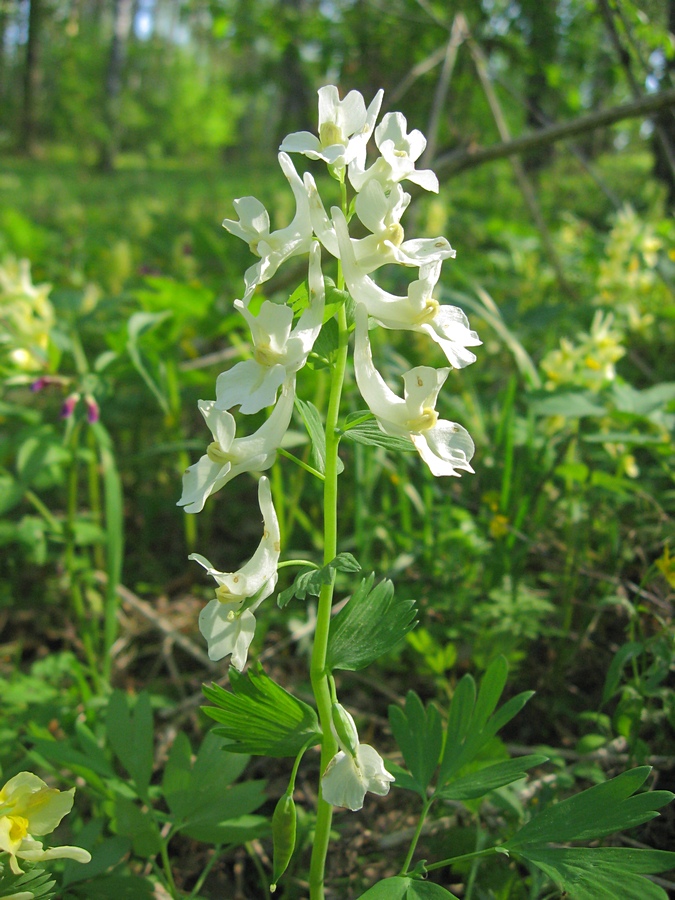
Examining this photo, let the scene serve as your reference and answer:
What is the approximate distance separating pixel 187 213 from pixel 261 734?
630cm

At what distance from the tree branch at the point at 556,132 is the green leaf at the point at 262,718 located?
2.10 metres

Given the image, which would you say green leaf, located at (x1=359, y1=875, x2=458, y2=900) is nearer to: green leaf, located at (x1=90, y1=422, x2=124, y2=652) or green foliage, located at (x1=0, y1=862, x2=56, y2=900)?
green foliage, located at (x1=0, y1=862, x2=56, y2=900)

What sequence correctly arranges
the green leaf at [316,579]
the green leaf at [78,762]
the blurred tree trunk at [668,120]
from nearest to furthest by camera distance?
the green leaf at [316,579], the green leaf at [78,762], the blurred tree trunk at [668,120]

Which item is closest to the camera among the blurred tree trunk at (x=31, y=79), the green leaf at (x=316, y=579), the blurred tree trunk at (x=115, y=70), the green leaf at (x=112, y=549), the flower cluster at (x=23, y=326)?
the green leaf at (x=316, y=579)

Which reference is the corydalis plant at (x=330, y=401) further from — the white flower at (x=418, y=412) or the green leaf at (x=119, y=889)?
the green leaf at (x=119, y=889)

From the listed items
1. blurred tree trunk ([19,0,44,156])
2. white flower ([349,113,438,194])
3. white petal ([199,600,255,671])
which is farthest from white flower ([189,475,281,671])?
blurred tree trunk ([19,0,44,156])

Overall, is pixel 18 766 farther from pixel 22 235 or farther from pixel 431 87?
pixel 431 87

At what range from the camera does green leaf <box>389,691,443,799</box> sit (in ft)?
3.38

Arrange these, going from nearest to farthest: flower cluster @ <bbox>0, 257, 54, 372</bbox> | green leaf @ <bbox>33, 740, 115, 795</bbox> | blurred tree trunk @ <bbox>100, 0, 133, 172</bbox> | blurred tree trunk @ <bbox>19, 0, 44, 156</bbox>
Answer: green leaf @ <bbox>33, 740, 115, 795</bbox>, flower cluster @ <bbox>0, 257, 54, 372</bbox>, blurred tree trunk @ <bbox>19, 0, 44, 156</bbox>, blurred tree trunk @ <bbox>100, 0, 133, 172</bbox>

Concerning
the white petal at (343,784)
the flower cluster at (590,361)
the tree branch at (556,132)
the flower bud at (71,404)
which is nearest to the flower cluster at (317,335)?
the white petal at (343,784)

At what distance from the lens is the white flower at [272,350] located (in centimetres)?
82

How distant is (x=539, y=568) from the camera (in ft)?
6.70

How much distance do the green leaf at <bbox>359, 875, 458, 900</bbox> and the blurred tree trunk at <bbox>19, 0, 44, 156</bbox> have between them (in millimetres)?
15425

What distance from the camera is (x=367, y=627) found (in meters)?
0.94
